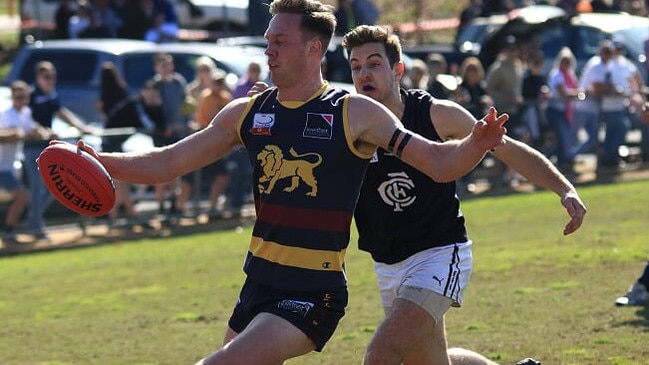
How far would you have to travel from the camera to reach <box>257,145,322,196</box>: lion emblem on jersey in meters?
5.94

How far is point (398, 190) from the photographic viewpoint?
22.2 feet

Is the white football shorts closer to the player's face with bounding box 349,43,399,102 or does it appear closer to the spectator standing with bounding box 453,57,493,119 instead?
the player's face with bounding box 349,43,399,102

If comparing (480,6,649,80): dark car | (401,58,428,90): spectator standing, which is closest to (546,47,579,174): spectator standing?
(401,58,428,90): spectator standing

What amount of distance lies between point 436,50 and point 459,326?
14754mm

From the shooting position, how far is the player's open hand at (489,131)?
18.0ft

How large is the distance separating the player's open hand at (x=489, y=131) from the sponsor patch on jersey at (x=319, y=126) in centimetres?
72

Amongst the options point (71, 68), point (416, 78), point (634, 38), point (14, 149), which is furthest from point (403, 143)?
point (634, 38)

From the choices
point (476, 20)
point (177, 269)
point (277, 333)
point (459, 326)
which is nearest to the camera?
point (277, 333)

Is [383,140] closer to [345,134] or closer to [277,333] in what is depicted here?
[345,134]

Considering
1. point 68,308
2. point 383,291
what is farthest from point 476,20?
point 383,291

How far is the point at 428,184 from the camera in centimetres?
678

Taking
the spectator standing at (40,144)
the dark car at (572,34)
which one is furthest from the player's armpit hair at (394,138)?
the dark car at (572,34)

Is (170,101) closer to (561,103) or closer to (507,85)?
(507,85)

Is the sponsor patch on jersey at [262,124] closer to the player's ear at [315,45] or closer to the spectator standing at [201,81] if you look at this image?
the player's ear at [315,45]
